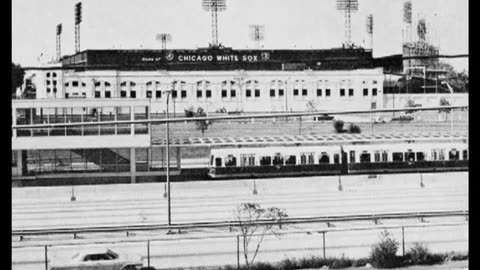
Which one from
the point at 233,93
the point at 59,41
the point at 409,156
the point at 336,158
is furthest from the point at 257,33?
the point at 409,156

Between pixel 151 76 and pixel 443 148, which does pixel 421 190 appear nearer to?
pixel 443 148

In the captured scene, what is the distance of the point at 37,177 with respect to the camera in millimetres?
4422

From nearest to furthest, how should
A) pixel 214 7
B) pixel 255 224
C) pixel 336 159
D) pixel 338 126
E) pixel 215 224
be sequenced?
1. pixel 255 224
2. pixel 214 7
3. pixel 215 224
4. pixel 336 159
5. pixel 338 126

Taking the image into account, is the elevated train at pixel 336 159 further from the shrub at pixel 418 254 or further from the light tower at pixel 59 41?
the shrub at pixel 418 254

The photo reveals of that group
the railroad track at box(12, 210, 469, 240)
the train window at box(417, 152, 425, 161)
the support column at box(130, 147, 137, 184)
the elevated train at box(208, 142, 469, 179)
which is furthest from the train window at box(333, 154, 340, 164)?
the support column at box(130, 147, 137, 184)

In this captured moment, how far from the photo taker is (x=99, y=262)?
2697mm

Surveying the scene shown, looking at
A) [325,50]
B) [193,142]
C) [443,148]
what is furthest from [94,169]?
[443,148]

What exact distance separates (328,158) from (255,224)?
168cm

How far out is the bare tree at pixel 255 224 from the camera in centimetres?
342

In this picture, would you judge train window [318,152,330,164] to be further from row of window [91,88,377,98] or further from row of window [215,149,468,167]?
row of window [91,88,377,98]

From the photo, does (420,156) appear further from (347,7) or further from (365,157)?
(347,7)

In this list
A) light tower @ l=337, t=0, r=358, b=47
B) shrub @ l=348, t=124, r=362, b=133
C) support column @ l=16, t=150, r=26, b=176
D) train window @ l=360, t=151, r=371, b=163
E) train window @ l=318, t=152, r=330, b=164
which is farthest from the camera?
shrub @ l=348, t=124, r=362, b=133

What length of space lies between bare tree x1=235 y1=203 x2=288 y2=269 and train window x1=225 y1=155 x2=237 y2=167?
1.04m

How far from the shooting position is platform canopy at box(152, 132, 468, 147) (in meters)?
4.93
